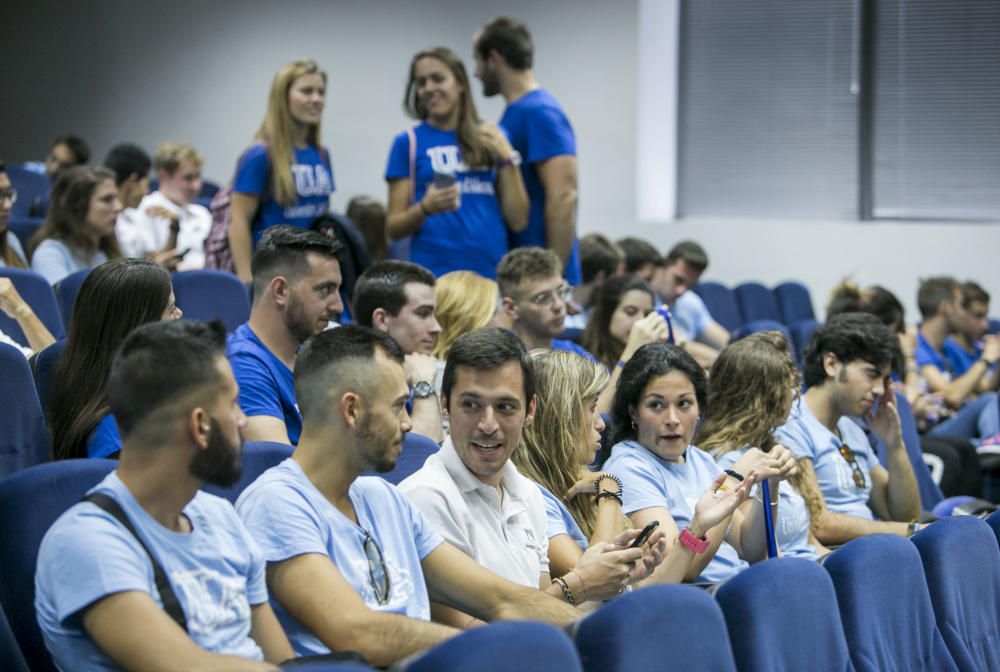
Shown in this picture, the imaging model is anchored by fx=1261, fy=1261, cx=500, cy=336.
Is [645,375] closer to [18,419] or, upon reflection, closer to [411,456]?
[411,456]

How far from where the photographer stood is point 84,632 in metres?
1.66

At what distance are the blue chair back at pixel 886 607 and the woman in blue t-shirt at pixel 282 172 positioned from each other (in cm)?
259

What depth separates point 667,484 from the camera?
9.60 feet

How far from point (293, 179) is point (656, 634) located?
290 centimetres

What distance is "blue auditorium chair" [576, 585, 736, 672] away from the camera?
1.80m

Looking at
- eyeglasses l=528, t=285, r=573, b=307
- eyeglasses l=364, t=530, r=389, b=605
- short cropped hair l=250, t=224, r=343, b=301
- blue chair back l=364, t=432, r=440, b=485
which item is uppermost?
short cropped hair l=250, t=224, r=343, b=301

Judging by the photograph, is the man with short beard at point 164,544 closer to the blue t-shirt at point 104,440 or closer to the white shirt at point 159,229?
the blue t-shirt at point 104,440

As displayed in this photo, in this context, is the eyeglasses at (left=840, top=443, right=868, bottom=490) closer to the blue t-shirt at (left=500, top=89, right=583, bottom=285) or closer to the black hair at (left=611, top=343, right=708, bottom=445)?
the black hair at (left=611, top=343, right=708, bottom=445)

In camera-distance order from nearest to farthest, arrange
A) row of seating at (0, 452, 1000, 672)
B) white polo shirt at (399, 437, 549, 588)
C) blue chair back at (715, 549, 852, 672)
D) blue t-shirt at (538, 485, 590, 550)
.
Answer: row of seating at (0, 452, 1000, 672) → blue chair back at (715, 549, 852, 672) → white polo shirt at (399, 437, 549, 588) → blue t-shirt at (538, 485, 590, 550)

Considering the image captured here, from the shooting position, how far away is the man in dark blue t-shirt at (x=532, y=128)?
15.1 feet

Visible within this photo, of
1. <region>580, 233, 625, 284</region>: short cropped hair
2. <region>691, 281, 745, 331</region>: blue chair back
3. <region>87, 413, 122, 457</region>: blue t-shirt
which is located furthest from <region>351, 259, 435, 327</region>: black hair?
<region>691, 281, 745, 331</region>: blue chair back

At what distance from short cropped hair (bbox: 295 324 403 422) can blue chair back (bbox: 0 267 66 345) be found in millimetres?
1954

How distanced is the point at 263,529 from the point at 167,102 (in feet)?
25.3

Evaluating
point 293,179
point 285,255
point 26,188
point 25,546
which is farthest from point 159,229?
point 25,546
